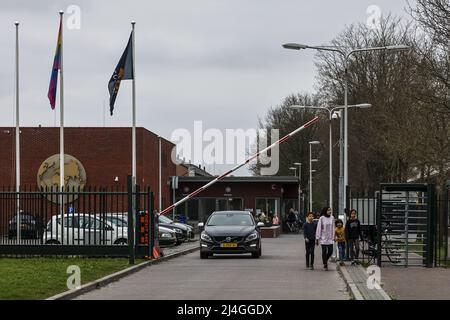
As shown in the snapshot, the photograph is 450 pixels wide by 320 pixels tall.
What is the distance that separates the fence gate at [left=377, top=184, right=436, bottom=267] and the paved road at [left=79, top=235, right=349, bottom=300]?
1.81 m

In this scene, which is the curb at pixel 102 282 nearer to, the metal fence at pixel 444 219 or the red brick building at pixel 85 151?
the metal fence at pixel 444 219

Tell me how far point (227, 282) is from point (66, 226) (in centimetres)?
896

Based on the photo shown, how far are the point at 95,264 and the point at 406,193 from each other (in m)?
8.89

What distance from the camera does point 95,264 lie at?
25.8m

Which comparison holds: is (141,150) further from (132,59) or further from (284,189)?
(132,59)

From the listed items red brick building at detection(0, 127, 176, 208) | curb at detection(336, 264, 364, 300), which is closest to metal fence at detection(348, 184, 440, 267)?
curb at detection(336, 264, 364, 300)

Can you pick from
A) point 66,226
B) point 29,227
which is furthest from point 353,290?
point 29,227

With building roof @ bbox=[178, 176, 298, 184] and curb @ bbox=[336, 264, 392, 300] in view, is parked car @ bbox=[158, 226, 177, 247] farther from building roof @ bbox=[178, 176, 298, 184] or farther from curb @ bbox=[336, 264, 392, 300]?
building roof @ bbox=[178, 176, 298, 184]

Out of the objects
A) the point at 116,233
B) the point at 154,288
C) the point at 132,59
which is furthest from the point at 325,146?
the point at 154,288

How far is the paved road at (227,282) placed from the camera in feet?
59.7

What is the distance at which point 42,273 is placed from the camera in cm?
2208

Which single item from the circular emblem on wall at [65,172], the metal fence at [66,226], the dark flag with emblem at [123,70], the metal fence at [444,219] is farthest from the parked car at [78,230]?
the circular emblem on wall at [65,172]

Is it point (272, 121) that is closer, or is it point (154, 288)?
point (154, 288)

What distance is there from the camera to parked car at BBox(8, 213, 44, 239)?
2911 cm
